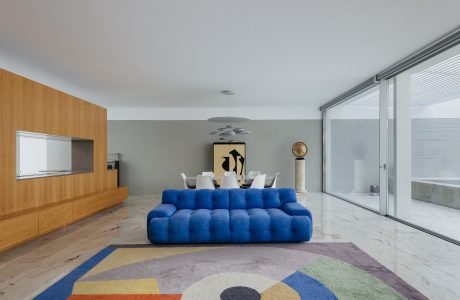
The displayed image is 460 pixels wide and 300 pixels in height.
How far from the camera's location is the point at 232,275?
262 cm

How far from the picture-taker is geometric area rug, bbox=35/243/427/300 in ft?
7.47

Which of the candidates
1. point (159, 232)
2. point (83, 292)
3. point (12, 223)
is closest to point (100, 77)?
point (12, 223)

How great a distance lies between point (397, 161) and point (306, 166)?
4.09 metres

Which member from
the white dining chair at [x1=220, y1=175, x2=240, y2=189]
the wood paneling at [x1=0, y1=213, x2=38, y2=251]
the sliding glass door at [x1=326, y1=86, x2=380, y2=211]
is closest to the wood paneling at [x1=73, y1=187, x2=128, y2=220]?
the wood paneling at [x1=0, y1=213, x2=38, y2=251]

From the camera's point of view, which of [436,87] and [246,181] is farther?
[246,181]

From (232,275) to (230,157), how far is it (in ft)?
20.2

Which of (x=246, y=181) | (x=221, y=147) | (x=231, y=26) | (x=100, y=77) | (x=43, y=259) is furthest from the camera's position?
(x=221, y=147)

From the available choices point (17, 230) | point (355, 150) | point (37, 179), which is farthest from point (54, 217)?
point (355, 150)

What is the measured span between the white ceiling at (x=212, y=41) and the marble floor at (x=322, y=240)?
A: 270cm

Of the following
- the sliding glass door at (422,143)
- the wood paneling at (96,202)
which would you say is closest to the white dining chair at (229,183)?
the wood paneling at (96,202)

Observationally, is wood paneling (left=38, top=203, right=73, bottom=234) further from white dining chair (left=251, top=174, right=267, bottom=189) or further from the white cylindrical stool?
→ the white cylindrical stool

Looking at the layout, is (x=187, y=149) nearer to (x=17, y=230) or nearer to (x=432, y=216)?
(x=17, y=230)

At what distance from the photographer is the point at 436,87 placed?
5.07m

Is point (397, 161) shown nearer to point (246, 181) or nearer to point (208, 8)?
point (246, 181)
